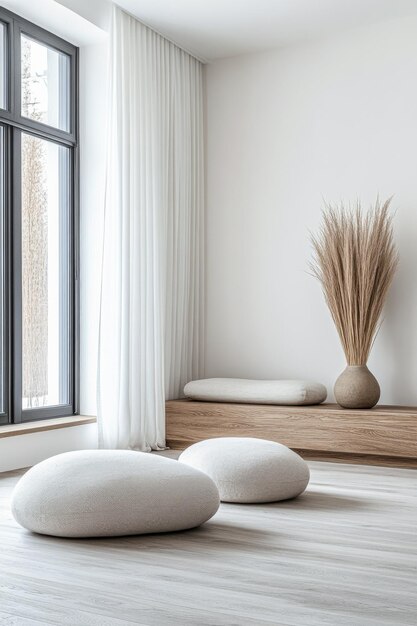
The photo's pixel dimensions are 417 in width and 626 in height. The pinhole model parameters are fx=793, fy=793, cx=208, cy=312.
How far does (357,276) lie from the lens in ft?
14.7

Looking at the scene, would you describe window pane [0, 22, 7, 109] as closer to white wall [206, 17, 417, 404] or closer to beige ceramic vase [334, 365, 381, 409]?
white wall [206, 17, 417, 404]

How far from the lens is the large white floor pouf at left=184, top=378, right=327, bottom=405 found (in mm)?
4562

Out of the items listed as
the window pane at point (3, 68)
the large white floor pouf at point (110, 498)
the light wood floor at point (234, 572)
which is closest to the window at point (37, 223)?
the window pane at point (3, 68)

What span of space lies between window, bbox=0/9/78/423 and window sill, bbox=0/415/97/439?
2.7 inches

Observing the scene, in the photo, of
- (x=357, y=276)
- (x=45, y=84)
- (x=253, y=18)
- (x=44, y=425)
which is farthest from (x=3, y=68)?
(x=357, y=276)

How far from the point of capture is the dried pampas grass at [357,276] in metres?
4.46

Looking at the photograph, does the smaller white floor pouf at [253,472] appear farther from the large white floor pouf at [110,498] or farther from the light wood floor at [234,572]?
the large white floor pouf at [110,498]

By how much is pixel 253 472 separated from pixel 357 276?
5.47ft

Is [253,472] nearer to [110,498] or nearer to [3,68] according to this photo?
[110,498]

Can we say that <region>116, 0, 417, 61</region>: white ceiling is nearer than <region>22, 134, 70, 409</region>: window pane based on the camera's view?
No

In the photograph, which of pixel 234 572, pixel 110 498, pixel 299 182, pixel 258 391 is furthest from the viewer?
pixel 299 182

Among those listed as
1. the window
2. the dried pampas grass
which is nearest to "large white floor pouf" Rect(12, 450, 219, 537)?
the window

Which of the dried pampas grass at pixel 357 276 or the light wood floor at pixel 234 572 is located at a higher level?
the dried pampas grass at pixel 357 276

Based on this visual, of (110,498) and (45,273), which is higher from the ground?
(45,273)
